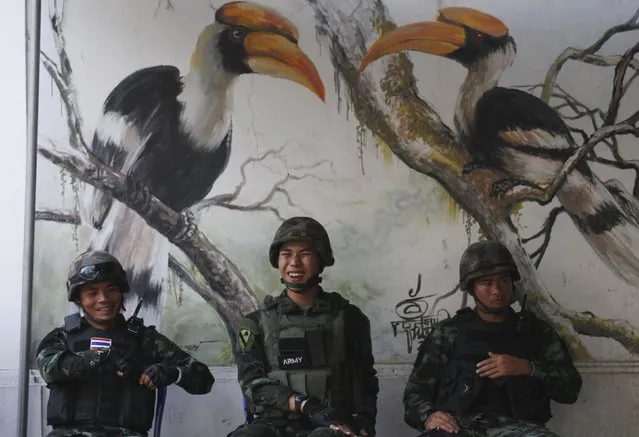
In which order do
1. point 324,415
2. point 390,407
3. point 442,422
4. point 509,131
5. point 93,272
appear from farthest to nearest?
point 509,131 < point 390,407 < point 93,272 < point 442,422 < point 324,415

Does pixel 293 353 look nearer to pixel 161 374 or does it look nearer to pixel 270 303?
pixel 270 303

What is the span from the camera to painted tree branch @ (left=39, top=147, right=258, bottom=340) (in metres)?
3.95

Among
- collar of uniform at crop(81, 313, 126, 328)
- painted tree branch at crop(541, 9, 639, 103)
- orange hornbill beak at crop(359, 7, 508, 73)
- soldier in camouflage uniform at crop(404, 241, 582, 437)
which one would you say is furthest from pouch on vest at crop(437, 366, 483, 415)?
orange hornbill beak at crop(359, 7, 508, 73)

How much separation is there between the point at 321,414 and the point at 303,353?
1.15 ft

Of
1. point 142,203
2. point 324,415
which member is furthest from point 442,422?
point 142,203

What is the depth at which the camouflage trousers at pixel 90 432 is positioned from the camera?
3.13 m

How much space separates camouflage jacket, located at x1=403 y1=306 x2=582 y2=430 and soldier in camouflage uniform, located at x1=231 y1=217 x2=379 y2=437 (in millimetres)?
191

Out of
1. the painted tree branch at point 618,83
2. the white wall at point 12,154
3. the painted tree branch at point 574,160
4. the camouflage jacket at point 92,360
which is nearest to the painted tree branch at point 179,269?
the white wall at point 12,154

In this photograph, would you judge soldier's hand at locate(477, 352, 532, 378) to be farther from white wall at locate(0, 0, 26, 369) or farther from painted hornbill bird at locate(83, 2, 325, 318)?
white wall at locate(0, 0, 26, 369)

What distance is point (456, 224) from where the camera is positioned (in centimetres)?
395

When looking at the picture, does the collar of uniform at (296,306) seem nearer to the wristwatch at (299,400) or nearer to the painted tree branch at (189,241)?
the wristwatch at (299,400)

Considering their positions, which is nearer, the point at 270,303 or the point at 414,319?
the point at 270,303

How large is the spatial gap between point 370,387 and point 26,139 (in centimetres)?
234

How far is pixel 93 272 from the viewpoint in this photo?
3283mm
